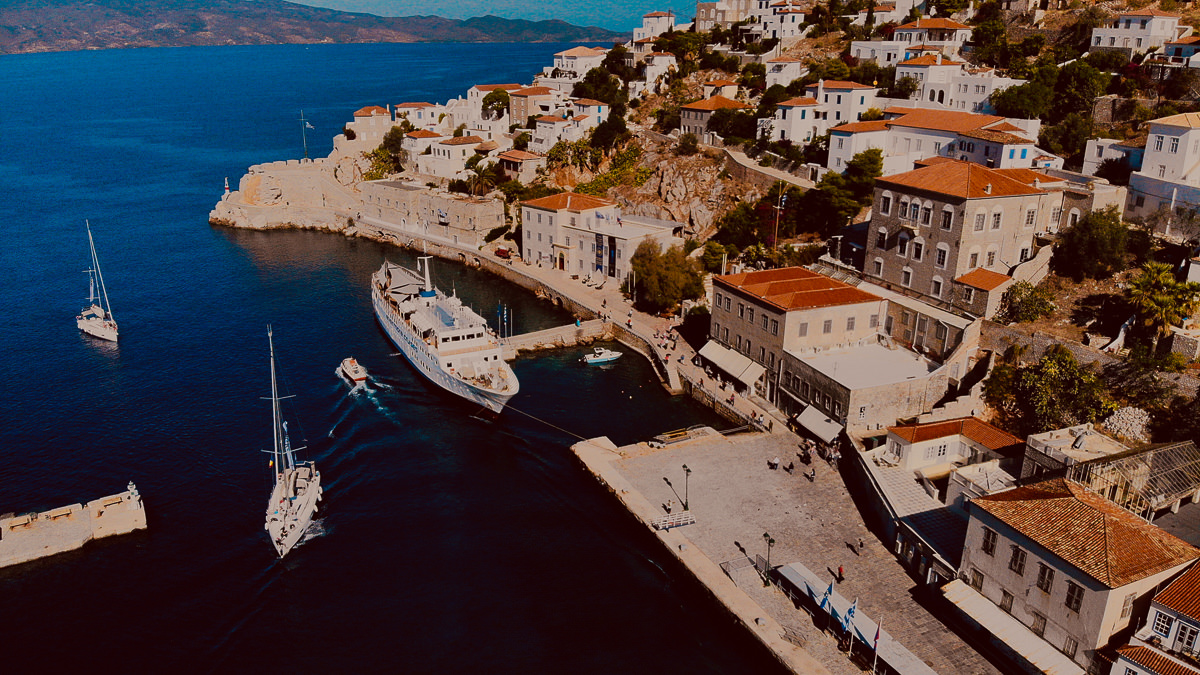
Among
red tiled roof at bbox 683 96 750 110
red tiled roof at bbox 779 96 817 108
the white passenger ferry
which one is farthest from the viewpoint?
red tiled roof at bbox 683 96 750 110

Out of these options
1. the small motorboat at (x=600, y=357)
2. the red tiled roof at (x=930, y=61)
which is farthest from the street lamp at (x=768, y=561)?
the red tiled roof at (x=930, y=61)

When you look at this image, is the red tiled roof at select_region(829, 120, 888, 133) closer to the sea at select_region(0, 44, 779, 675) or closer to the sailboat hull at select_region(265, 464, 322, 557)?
the sea at select_region(0, 44, 779, 675)

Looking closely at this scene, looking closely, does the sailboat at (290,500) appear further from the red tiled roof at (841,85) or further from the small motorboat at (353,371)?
the red tiled roof at (841,85)

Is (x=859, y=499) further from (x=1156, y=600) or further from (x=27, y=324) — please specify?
(x=27, y=324)

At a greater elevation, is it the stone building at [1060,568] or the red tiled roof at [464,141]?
the red tiled roof at [464,141]

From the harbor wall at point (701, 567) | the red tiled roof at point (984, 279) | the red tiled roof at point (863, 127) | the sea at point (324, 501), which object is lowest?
the sea at point (324, 501)

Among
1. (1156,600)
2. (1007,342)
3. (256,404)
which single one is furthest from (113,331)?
(1156,600)

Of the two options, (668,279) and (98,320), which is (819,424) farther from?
(98,320)

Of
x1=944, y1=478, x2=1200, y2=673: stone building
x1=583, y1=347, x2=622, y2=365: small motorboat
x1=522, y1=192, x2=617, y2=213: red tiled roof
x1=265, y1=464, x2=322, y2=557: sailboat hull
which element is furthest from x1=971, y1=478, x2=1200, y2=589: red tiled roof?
x1=522, y1=192, x2=617, y2=213: red tiled roof

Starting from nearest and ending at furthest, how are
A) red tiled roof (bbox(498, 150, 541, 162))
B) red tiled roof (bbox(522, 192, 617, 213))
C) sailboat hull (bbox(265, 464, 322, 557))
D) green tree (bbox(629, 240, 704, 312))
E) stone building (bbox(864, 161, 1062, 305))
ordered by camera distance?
sailboat hull (bbox(265, 464, 322, 557))
stone building (bbox(864, 161, 1062, 305))
green tree (bbox(629, 240, 704, 312))
red tiled roof (bbox(522, 192, 617, 213))
red tiled roof (bbox(498, 150, 541, 162))
